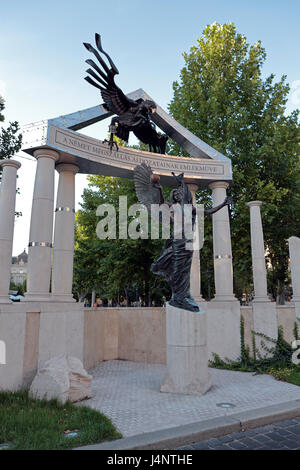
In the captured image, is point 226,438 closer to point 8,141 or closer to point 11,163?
point 11,163

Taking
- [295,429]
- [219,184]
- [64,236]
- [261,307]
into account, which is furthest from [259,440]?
[219,184]

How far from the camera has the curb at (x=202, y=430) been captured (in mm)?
4246

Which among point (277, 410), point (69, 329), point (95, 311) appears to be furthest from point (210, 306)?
point (277, 410)

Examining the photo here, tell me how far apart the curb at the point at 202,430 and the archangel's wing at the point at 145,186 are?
493cm

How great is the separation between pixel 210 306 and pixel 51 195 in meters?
6.19

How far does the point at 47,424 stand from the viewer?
4957 mm

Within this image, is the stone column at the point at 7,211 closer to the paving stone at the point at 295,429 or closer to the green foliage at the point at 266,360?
the paving stone at the point at 295,429

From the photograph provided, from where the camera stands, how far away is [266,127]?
1557 centimetres

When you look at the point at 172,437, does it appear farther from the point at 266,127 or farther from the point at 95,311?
A: the point at 266,127

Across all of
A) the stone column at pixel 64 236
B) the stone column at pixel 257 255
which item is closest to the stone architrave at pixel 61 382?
the stone column at pixel 64 236

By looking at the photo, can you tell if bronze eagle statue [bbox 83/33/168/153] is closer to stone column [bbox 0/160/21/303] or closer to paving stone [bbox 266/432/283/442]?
stone column [bbox 0/160/21/303]

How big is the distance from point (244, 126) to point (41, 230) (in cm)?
1125

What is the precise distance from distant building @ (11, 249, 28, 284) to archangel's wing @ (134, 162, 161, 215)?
84.1 m

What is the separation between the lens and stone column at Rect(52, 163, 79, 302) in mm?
9469
